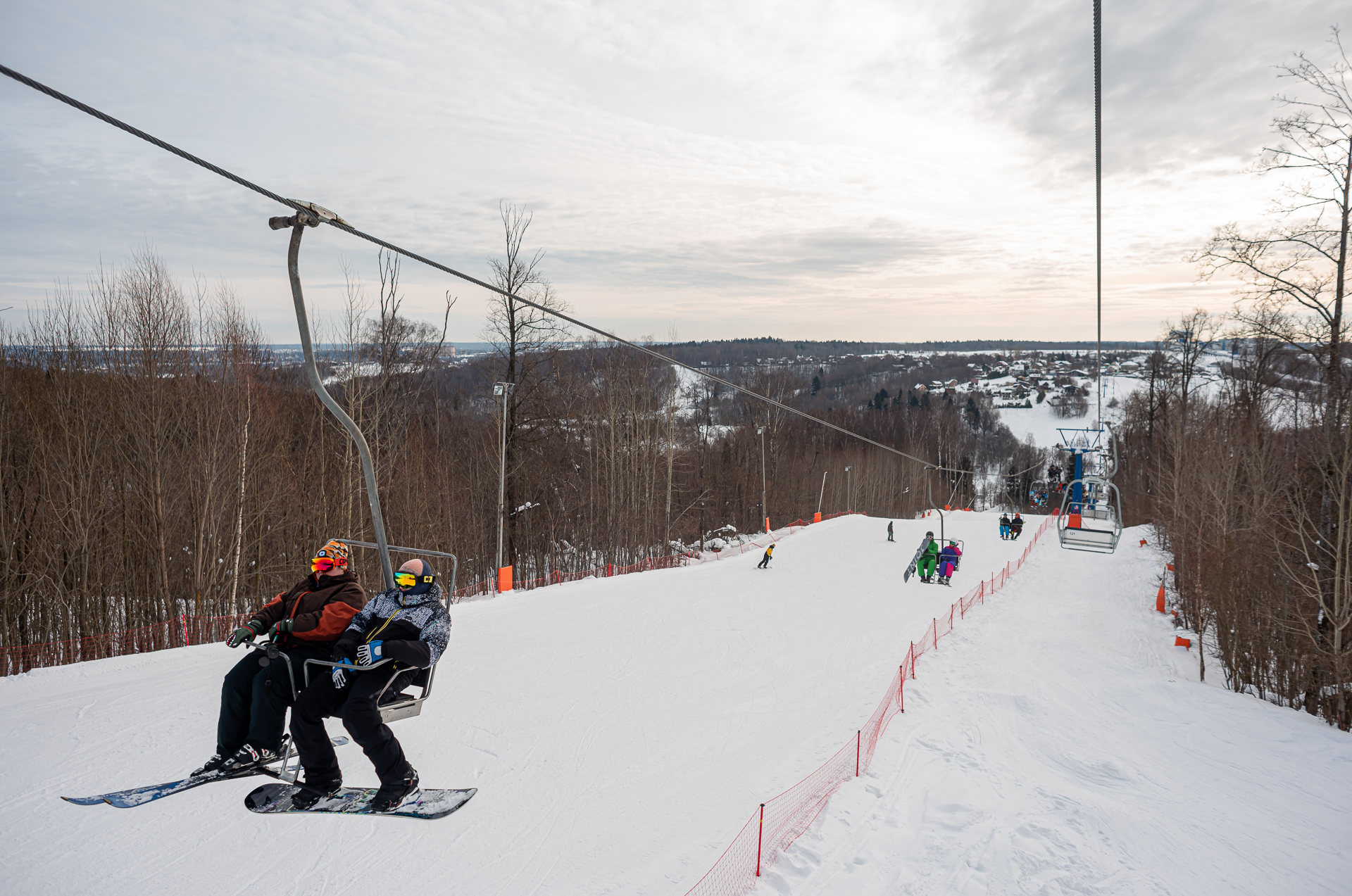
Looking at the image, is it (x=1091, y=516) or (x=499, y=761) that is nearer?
(x=499, y=761)

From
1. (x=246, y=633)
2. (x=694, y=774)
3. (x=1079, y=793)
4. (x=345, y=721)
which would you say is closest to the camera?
(x=345, y=721)

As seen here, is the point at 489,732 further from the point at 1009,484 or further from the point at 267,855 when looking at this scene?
the point at 1009,484

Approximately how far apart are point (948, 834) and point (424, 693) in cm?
575

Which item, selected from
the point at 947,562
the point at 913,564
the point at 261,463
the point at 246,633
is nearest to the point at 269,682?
the point at 246,633

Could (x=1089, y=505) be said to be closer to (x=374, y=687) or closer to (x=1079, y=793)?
(x=1079, y=793)

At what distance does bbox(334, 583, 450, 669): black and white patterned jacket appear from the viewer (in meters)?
4.98

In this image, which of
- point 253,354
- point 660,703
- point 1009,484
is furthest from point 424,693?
point 1009,484

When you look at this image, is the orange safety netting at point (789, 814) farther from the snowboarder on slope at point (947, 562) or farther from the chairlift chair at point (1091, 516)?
the snowboarder on slope at point (947, 562)

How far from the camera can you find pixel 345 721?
4871 mm

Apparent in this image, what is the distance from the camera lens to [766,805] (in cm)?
689

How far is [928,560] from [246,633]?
22075 mm

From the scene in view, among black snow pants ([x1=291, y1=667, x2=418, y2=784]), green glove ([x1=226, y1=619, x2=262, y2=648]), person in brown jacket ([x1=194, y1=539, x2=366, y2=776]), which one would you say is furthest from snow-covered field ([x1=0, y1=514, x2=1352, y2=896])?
green glove ([x1=226, y1=619, x2=262, y2=648])

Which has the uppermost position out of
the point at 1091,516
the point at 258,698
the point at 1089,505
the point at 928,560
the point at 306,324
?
the point at 306,324

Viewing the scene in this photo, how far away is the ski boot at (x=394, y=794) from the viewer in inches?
198
